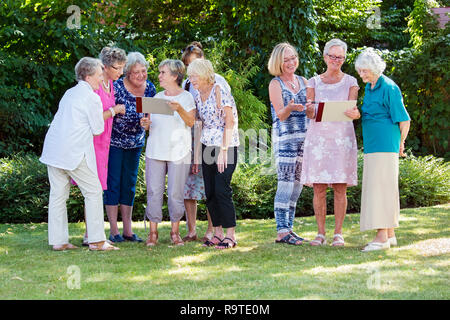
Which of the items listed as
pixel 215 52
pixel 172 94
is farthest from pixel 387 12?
pixel 172 94

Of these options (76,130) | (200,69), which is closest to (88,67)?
(76,130)

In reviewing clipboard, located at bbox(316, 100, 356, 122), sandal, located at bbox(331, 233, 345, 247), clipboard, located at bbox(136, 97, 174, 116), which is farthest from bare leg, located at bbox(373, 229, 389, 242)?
clipboard, located at bbox(136, 97, 174, 116)

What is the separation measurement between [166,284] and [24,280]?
112cm

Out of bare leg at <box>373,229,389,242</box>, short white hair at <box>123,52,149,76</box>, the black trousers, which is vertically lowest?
bare leg at <box>373,229,389,242</box>

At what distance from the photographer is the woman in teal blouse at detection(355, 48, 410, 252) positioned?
5.86 metres

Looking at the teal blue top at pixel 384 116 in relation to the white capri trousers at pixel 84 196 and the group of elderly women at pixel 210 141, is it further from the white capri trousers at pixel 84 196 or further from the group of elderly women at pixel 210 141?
the white capri trousers at pixel 84 196

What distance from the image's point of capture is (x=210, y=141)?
20.0ft

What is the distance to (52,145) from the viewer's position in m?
5.98

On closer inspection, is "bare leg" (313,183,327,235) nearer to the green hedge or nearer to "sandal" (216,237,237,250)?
"sandal" (216,237,237,250)

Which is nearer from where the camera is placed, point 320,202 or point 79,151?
point 79,151

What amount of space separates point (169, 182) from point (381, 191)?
Result: 2018 millimetres

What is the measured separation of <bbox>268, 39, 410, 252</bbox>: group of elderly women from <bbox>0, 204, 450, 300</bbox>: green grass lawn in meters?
0.34

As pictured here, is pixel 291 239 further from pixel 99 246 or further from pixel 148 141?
pixel 99 246
